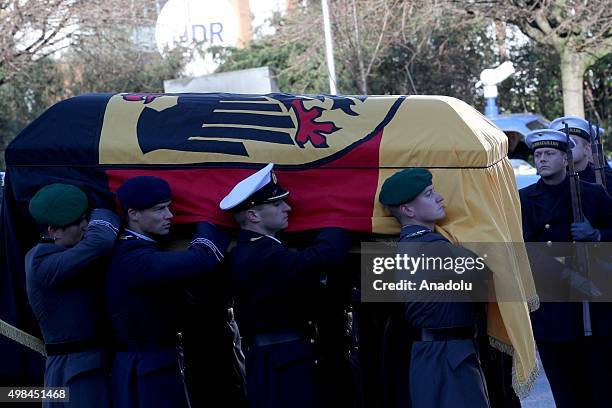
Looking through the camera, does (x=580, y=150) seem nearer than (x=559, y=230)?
No

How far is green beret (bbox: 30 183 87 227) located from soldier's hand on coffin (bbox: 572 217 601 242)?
248cm

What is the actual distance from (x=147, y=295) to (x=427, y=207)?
1.22 metres

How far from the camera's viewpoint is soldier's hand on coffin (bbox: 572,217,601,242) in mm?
5301

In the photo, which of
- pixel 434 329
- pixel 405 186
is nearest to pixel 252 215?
pixel 405 186

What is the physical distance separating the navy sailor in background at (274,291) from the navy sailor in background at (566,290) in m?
1.49

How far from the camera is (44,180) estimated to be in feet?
15.0

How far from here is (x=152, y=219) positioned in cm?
439

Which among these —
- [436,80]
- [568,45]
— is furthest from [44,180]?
[436,80]

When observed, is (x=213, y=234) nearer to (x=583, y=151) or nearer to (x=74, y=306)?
(x=74, y=306)

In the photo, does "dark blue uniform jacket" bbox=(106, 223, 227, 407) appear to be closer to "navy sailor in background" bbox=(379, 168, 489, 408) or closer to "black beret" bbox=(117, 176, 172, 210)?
"black beret" bbox=(117, 176, 172, 210)

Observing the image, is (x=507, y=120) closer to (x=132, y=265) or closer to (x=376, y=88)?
(x=376, y=88)

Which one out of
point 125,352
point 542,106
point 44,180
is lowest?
point 542,106

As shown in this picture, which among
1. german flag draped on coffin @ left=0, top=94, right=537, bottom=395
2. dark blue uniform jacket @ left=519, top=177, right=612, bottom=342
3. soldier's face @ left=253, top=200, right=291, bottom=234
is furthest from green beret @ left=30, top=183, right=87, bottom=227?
dark blue uniform jacket @ left=519, top=177, right=612, bottom=342

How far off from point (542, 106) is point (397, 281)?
17581 millimetres
